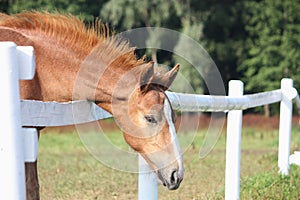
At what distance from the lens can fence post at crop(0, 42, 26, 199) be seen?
2.26 meters

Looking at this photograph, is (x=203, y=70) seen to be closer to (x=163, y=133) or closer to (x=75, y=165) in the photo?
(x=75, y=165)

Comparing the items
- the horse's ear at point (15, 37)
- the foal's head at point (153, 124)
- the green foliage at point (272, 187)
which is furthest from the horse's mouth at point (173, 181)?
the green foliage at point (272, 187)

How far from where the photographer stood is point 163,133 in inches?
124

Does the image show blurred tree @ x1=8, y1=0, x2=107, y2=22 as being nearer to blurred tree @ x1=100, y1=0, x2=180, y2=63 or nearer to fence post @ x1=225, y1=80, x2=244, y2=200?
blurred tree @ x1=100, y1=0, x2=180, y2=63

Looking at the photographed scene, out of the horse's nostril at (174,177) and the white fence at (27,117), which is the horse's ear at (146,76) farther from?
the horse's nostril at (174,177)

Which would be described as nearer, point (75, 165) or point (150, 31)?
point (75, 165)

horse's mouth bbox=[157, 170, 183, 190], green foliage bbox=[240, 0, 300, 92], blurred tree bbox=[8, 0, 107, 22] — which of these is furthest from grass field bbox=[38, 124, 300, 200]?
green foliage bbox=[240, 0, 300, 92]

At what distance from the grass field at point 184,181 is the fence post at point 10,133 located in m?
2.77

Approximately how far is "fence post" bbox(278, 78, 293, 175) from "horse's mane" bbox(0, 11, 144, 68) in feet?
12.3

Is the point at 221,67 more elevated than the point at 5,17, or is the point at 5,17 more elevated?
the point at 221,67

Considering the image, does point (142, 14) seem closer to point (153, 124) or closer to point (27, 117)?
point (153, 124)

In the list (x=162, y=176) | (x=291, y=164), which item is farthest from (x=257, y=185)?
(x=162, y=176)

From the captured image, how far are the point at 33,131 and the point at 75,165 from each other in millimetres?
7089

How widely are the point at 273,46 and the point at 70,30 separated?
26562mm
